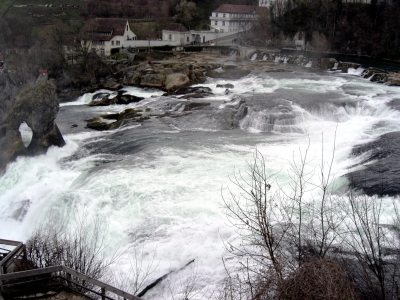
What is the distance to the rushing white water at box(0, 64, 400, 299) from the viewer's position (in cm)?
1247

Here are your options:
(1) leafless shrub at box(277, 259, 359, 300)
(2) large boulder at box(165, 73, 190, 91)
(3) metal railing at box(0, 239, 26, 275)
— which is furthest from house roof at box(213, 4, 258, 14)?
(1) leafless shrub at box(277, 259, 359, 300)

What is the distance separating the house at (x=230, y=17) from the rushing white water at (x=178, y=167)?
44487 millimetres

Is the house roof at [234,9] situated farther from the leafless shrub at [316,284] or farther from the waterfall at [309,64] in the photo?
the leafless shrub at [316,284]

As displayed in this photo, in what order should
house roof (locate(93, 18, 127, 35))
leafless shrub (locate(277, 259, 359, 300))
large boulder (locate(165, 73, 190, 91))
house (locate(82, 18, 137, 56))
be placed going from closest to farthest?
1. leafless shrub (locate(277, 259, 359, 300))
2. large boulder (locate(165, 73, 190, 91))
3. house (locate(82, 18, 137, 56))
4. house roof (locate(93, 18, 127, 35))

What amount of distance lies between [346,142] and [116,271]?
14.6 metres

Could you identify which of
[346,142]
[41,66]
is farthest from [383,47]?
[41,66]

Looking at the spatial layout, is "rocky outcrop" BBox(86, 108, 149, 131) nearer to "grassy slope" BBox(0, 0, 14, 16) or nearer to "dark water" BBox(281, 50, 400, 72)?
"grassy slope" BBox(0, 0, 14, 16)

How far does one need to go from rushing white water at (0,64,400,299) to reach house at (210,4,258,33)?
146 feet

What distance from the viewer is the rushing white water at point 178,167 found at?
1247cm

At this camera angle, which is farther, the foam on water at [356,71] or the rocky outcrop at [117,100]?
the foam on water at [356,71]

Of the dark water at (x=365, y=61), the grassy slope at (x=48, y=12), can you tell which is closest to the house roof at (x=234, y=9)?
the dark water at (x=365, y=61)

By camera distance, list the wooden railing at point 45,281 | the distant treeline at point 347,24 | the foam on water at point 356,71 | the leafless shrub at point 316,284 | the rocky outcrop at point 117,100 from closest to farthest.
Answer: the leafless shrub at point 316,284 < the wooden railing at point 45,281 < the rocky outcrop at point 117,100 < the foam on water at point 356,71 < the distant treeline at point 347,24

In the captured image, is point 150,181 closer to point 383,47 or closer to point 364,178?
point 364,178

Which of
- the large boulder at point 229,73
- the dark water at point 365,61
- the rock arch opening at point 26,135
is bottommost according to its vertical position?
the rock arch opening at point 26,135
